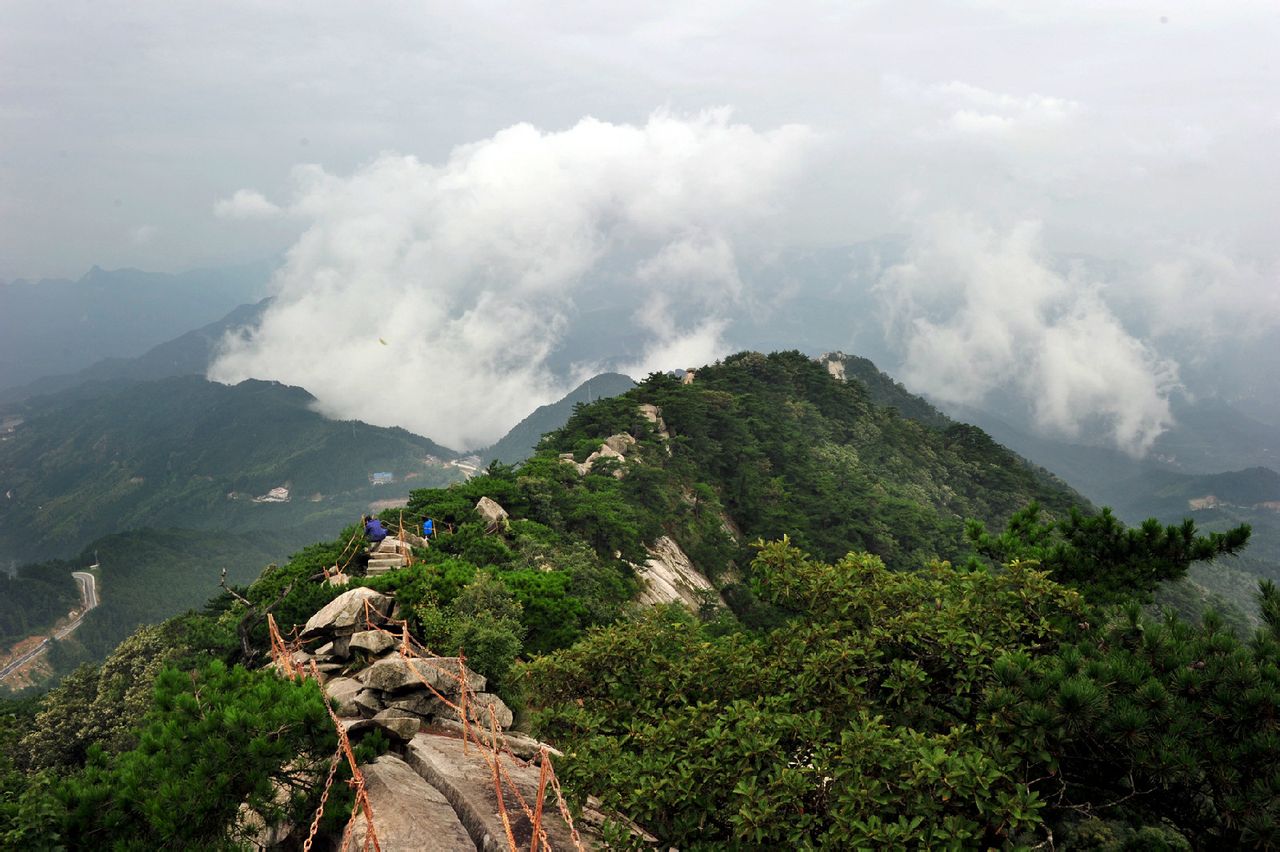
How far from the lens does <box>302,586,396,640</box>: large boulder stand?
1520 centimetres

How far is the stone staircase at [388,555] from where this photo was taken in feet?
71.8

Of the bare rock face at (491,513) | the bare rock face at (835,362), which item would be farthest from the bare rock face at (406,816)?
the bare rock face at (835,362)

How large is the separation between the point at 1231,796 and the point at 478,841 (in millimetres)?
7649

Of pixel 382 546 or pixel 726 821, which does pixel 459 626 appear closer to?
pixel 726 821

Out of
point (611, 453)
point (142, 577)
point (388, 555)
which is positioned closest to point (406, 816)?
point (388, 555)

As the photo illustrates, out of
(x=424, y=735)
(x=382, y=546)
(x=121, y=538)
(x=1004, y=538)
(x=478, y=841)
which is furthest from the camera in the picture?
(x=121, y=538)

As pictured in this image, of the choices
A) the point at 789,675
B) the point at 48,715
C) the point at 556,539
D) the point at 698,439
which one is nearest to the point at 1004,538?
the point at 789,675

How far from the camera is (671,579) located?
108 feet

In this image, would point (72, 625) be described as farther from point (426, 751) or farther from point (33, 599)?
point (426, 751)

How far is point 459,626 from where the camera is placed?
1409cm

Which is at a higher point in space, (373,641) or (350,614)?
(373,641)

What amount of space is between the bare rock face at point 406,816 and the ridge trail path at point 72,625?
153 metres

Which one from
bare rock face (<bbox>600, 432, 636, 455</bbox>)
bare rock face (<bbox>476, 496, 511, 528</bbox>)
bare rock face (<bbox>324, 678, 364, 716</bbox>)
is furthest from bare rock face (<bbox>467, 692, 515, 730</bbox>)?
bare rock face (<bbox>600, 432, 636, 455</bbox>)

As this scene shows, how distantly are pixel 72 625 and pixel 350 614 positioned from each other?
167262 millimetres
